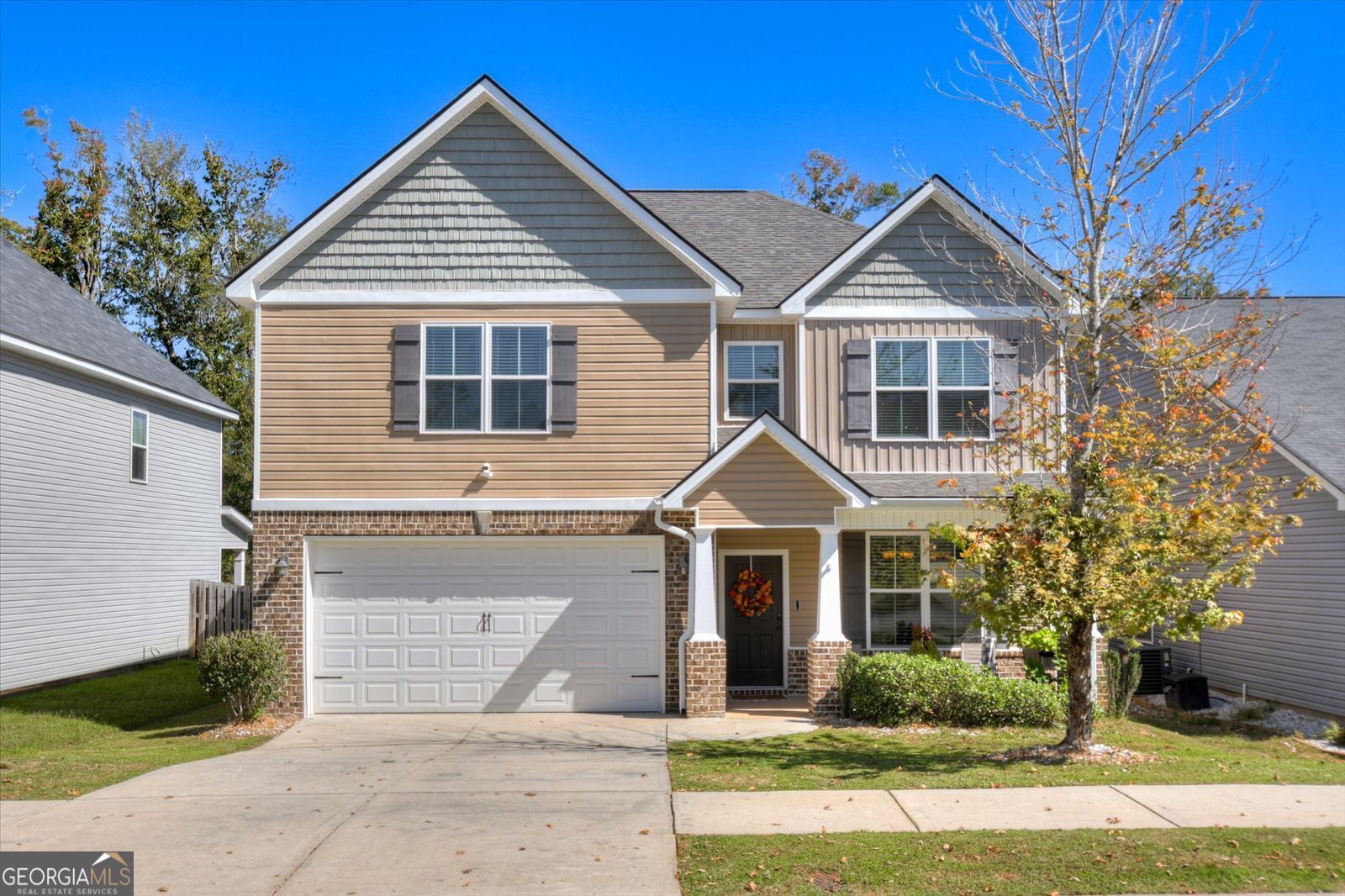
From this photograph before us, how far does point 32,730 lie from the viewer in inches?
544

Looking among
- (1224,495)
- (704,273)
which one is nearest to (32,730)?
(704,273)

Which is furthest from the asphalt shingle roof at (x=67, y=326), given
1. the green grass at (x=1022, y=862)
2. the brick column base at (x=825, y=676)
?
the green grass at (x=1022, y=862)

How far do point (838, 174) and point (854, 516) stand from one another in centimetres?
2447

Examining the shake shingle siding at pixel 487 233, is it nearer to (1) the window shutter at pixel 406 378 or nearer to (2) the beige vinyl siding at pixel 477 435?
(2) the beige vinyl siding at pixel 477 435

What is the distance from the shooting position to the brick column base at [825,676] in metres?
Answer: 14.0

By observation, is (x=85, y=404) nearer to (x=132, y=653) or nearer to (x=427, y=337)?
(x=132, y=653)

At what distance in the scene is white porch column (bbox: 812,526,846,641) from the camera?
1422 cm

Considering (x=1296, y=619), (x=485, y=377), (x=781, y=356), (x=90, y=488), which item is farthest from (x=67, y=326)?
(x=1296, y=619)

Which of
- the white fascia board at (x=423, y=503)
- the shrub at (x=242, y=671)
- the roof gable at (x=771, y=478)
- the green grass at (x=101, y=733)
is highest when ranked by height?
the roof gable at (x=771, y=478)

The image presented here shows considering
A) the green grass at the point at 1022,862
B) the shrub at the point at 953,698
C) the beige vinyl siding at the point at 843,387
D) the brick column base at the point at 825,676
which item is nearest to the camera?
the green grass at the point at 1022,862

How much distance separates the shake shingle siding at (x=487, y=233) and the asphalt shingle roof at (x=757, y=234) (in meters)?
1.87

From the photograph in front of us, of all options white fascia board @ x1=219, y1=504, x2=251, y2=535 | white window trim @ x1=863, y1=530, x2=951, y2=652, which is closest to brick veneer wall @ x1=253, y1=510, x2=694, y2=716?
white window trim @ x1=863, y1=530, x2=951, y2=652

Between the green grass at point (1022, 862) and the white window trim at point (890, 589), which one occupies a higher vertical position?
the white window trim at point (890, 589)

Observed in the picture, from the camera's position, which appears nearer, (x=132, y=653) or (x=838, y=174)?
(x=132, y=653)
